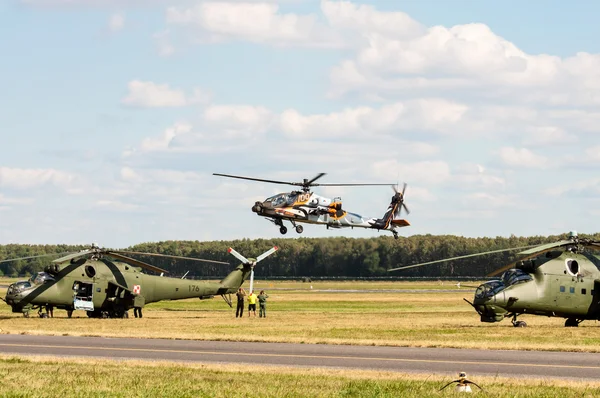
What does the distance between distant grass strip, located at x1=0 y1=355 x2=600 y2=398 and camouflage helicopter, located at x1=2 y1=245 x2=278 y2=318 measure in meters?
23.8

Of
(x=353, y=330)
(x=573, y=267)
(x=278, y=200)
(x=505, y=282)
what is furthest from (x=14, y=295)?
(x=573, y=267)

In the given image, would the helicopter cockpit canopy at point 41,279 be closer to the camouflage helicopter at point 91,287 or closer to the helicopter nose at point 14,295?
the camouflage helicopter at point 91,287

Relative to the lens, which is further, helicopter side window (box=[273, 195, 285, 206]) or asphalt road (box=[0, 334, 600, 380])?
helicopter side window (box=[273, 195, 285, 206])

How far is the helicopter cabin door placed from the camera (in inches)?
2004

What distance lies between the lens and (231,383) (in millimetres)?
22625

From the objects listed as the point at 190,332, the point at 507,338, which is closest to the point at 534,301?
the point at 507,338

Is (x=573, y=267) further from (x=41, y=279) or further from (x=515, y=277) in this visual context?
(x=41, y=279)

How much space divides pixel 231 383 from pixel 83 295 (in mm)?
30205

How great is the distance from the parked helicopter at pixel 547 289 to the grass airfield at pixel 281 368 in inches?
35.4

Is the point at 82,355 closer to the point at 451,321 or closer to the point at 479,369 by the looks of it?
the point at 479,369

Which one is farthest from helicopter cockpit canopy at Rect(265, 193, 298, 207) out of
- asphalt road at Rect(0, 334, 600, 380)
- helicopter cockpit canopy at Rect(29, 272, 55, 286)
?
asphalt road at Rect(0, 334, 600, 380)

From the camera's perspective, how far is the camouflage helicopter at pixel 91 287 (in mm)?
50156

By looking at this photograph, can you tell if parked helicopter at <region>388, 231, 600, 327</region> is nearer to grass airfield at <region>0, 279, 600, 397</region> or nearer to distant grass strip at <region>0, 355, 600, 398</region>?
grass airfield at <region>0, 279, 600, 397</region>

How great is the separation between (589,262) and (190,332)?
18003 mm
